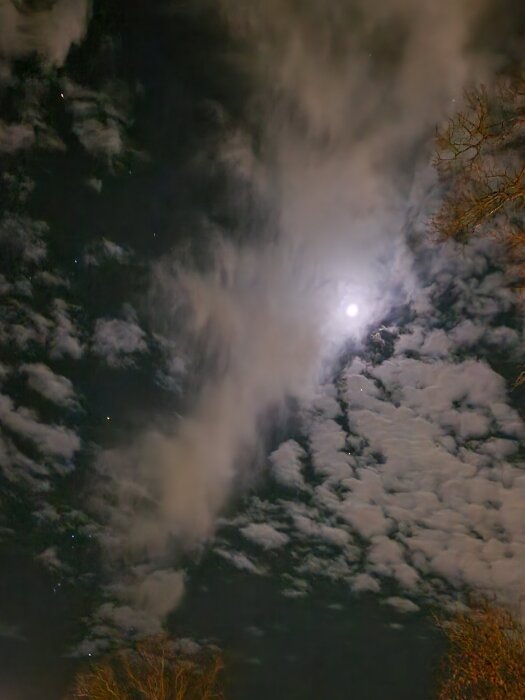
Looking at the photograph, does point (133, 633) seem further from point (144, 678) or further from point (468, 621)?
point (468, 621)

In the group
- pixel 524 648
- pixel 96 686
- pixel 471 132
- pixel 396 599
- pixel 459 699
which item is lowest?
pixel 96 686

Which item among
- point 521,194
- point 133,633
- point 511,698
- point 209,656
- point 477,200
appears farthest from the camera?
point 133,633

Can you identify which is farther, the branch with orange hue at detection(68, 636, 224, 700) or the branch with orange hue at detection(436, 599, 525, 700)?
the branch with orange hue at detection(68, 636, 224, 700)

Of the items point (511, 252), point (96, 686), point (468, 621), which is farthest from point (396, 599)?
point (511, 252)

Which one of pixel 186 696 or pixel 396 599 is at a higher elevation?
pixel 396 599

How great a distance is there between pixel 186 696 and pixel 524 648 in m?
16.7

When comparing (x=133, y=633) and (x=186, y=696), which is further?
(x=133, y=633)

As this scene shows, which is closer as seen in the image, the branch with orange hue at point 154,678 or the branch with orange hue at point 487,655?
the branch with orange hue at point 487,655

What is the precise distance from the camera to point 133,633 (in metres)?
31.1

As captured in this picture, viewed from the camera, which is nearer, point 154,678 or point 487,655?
point 487,655

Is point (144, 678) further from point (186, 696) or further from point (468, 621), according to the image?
point (468, 621)

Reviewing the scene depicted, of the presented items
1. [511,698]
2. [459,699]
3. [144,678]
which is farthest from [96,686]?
[511,698]

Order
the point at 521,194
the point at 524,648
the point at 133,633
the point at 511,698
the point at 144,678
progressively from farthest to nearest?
the point at 133,633, the point at 144,678, the point at 524,648, the point at 511,698, the point at 521,194

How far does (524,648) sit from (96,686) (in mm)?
19967
